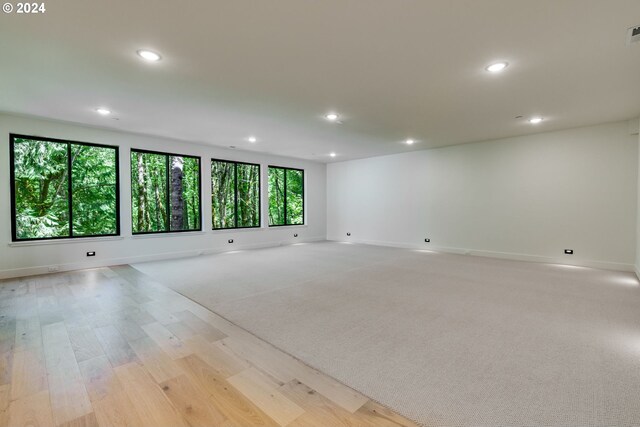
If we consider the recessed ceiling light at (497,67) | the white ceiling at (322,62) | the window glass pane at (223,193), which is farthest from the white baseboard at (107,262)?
the recessed ceiling light at (497,67)

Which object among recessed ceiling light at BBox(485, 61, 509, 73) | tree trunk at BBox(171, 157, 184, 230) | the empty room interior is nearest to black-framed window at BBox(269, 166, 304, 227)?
the empty room interior

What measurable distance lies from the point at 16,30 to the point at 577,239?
8231 mm

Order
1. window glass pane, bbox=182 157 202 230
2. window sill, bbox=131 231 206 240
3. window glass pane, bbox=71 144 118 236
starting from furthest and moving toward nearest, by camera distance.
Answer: window glass pane, bbox=182 157 202 230 < window sill, bbox=131 231 206 240 < window glass pane, bbox=71 144 118 236

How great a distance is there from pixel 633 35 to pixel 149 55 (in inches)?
169

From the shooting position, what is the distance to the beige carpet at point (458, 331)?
67.2 inches

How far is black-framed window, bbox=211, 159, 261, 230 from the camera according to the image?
756 cm

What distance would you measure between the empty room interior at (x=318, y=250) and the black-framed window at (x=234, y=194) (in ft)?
0.47

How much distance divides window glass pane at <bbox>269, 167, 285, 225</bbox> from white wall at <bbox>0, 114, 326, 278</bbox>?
1.00 feet

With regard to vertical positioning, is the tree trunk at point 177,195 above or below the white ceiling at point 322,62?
below

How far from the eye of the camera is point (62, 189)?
523cm

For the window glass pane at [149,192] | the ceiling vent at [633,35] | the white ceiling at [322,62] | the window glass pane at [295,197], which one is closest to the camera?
the white ceiling at [322,62]

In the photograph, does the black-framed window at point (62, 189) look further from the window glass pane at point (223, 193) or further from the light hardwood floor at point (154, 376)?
the light hardwood floor at point (154, 376)

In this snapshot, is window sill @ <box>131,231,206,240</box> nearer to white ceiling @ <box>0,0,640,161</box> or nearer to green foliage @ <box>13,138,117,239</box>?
green foliage @ <box>13,138,117,239</box>

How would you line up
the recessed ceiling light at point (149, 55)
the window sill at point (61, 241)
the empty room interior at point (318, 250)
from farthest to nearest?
1. the window sill at point (61, 241)
2. the recessed ceiling light at point (149, 55)
3. the empty room interior at point (318, 250)
